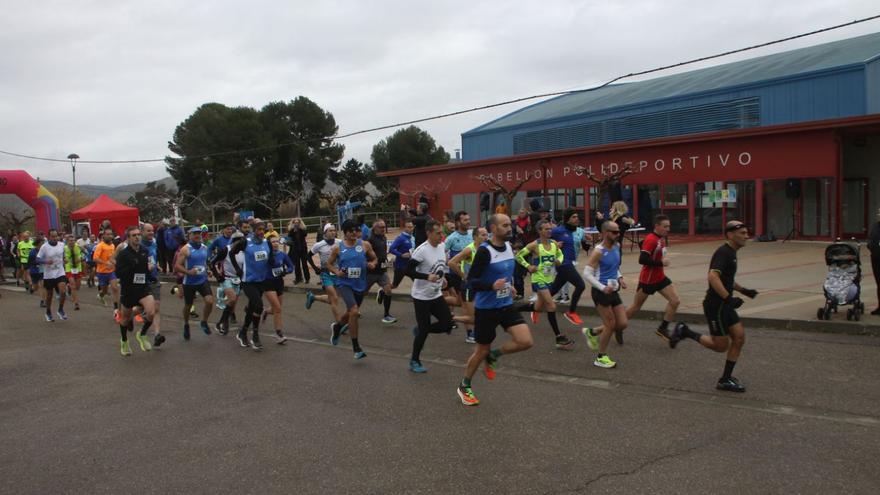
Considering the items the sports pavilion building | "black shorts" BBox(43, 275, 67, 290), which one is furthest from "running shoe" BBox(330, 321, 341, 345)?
the sports pavilion building

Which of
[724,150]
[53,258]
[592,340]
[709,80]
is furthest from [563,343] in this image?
[709,80]

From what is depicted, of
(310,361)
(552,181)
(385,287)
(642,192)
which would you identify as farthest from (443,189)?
(310,361)

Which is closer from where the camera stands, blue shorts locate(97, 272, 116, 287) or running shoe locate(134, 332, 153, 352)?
running shoe locate(134, 332, 153, 352)

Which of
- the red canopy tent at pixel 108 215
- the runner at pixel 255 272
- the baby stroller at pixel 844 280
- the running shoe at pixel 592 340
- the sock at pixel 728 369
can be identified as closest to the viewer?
the sock at pixel 728 369

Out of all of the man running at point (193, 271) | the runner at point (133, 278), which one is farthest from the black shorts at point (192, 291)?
the runner at point (133, 278)

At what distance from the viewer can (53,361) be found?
9812mm

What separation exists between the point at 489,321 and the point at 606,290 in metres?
1.87

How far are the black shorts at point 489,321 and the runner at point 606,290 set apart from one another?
1640 mm

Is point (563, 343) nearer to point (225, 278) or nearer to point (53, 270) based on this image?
point (225, 278)

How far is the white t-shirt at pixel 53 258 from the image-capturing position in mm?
13898

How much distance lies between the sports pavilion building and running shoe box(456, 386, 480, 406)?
18636 mm

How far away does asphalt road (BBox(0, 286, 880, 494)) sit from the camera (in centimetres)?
479

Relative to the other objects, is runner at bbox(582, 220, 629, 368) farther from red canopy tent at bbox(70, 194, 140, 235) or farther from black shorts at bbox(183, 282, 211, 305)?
red canopy tent at bbox(70, 194, 140, 235)

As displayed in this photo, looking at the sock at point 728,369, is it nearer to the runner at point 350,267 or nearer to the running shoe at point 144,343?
the runner at point 350,267
